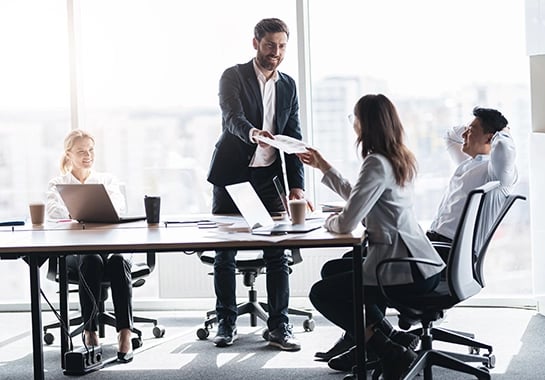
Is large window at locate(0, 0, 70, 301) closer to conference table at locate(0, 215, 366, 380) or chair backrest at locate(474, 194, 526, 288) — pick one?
conference table at locate(0, 215, 366, 380)

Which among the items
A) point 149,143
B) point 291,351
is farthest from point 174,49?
point 291,351

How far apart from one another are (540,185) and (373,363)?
177 centimetres

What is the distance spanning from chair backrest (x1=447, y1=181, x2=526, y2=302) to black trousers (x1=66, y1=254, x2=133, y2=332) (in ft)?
5.74

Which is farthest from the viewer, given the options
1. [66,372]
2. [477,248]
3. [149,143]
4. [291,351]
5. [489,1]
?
[149,143]

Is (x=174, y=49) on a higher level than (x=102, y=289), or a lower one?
higher

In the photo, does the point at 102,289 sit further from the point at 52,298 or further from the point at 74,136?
the point at 52,298

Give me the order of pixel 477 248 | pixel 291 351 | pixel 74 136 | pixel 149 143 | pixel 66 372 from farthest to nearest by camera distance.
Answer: pixel 149 143 → pixel 74 136 → pixel 291 351 → pixel 66 372 → pixel 477 248

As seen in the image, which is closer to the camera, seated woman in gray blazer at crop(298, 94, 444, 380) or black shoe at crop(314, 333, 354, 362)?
seated woman in gray blazer at crop(298, 94, 444, 380)

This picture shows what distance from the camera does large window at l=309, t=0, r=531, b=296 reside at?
221 inches

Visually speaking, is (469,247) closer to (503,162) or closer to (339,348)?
(503,162)

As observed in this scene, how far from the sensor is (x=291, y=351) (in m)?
4.63

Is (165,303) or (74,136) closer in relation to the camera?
(74,136)

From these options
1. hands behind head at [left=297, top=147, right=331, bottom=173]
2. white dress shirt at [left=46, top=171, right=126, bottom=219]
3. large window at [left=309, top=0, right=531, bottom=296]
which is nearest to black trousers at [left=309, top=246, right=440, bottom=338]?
hands behind head at [left=297, top=147, right=331, bottom=173]

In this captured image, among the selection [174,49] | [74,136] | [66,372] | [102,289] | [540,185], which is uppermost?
[174,49]
